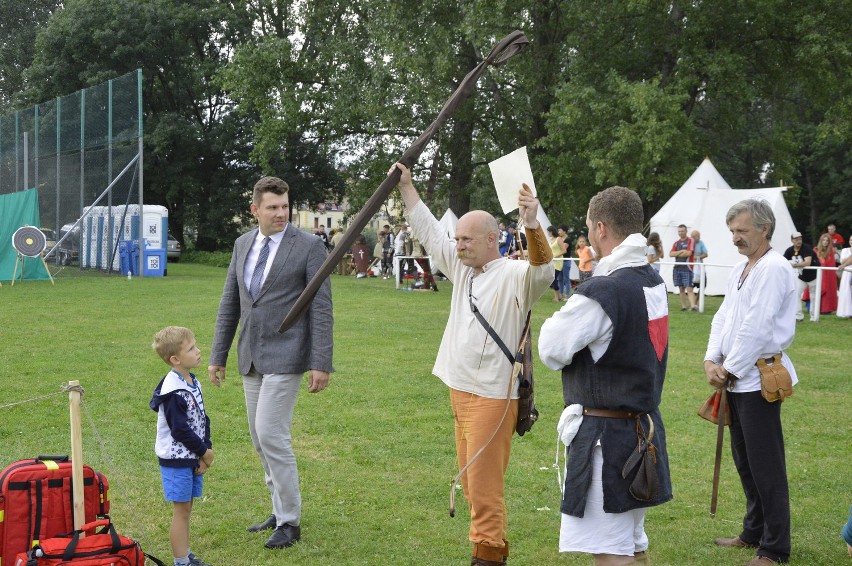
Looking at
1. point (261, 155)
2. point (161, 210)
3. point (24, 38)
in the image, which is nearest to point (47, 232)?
point (161, 210)

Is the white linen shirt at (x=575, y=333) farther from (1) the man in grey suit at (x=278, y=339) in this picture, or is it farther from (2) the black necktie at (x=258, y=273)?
(2) the black necktie at (x=258, y=273)

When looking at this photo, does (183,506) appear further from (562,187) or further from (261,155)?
(261,155)

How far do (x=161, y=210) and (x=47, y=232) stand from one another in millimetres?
3539

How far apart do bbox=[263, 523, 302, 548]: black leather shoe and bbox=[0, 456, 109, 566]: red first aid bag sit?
47.4 inches

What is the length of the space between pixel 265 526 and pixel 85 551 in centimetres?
168

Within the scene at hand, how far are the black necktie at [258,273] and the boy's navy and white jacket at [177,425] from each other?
2.47 feet

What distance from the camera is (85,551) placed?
3.86m

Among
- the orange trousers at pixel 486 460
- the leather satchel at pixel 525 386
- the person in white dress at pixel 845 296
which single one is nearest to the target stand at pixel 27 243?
the person in white dress at pixel 845 296

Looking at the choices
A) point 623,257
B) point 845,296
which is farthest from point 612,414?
point 845,296

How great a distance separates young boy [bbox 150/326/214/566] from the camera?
184 inches

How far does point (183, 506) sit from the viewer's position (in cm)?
477

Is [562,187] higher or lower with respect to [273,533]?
higher

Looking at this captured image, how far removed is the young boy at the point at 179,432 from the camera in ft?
15.3

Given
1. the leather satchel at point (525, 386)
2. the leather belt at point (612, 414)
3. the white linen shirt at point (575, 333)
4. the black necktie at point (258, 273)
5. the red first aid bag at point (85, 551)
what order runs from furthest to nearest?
1. the black necktie at point (258, 273)
2. the leather satchel at point (525, 386)
3. the red first aid bag at point (85, 551)
4. the leather belt at point (612, 414)
5. the white linen shirt at point (575, 333)
